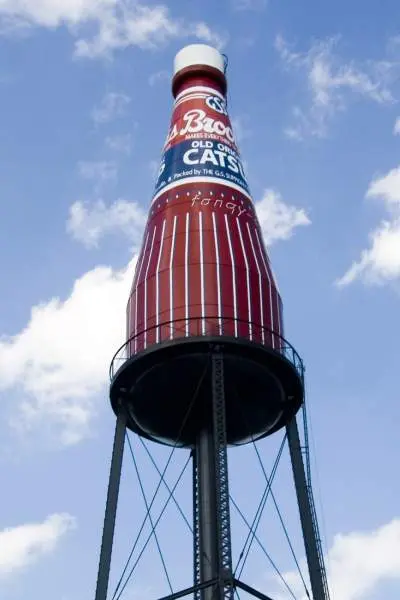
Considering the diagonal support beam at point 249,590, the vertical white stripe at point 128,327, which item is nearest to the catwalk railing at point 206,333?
the vertical white stripe at point 128,327

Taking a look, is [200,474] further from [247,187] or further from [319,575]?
[247,187]

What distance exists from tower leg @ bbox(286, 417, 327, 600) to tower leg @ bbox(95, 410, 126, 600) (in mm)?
4803

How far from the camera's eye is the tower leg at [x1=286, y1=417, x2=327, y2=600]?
77.9 feet

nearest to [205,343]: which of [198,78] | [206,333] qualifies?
[206,333]

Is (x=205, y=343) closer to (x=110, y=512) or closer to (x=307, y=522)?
(x=110, y=512)

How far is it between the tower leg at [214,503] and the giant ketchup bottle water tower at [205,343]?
0.03 meters

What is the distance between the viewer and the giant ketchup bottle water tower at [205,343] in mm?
24531

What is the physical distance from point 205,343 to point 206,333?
350 mm

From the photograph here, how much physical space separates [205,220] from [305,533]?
9.30 meters

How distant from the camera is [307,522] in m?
24.6

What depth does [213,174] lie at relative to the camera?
27969 mm

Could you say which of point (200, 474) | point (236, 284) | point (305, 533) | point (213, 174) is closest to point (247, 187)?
point (213, 174)

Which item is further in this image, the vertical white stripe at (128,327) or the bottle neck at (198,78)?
the bottle neck at (198,78)

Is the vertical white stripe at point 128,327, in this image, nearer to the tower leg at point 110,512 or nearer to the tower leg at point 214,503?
the tower leg at point 110,512
